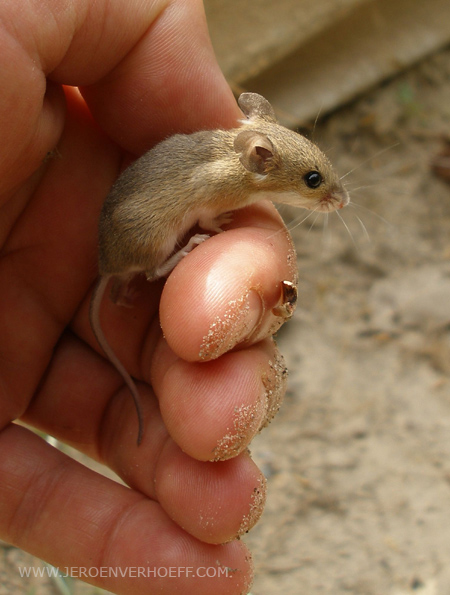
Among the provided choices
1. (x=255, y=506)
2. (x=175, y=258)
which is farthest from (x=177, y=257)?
(x=255, y=506)

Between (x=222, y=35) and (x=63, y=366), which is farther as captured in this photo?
(x=222, y=35)

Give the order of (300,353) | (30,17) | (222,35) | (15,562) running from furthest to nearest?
1. (222,35)
2. (300,353)
3. (15,562)
4. (30,17)

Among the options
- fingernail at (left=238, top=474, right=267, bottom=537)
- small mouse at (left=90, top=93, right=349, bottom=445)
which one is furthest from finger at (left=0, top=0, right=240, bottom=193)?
fingernail at (left=238, top=474, right=267, bottom=537)

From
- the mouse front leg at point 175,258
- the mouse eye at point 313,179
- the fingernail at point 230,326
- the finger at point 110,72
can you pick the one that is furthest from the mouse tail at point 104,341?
the mouse eye at point 313,179

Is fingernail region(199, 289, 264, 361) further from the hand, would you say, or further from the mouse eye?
the mouse eye

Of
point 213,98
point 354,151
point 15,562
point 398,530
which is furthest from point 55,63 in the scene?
point 354,151

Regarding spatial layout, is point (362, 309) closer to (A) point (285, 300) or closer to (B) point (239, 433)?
(A) point (285, 300)

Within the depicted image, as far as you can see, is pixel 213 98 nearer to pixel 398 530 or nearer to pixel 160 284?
pixel 160 284
